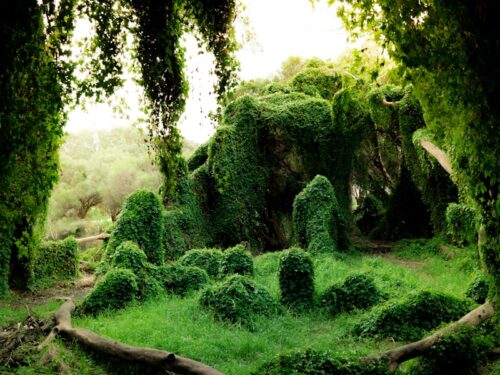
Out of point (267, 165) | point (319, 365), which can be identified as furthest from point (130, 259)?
point (267, 165)

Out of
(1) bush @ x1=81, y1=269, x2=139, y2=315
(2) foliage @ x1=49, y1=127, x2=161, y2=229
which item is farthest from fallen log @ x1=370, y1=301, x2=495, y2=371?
(2) foliage @ x1=49, y1=127, x2=161, y2=229

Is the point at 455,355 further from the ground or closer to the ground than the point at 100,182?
closer to the ground

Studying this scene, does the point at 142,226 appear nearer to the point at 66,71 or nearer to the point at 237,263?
the point at 237,263

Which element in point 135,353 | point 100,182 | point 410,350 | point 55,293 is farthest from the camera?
point 100,182

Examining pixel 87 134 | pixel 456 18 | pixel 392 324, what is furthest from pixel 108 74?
pixel 87 134

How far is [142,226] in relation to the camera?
14.0m

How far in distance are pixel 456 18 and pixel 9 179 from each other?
4051 millimetres

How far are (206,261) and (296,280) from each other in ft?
14.1

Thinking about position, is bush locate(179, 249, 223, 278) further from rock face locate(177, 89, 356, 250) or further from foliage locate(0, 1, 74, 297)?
foliage locate(0, 1, 74, 297)

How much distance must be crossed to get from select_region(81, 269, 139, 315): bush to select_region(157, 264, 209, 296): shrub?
123cm

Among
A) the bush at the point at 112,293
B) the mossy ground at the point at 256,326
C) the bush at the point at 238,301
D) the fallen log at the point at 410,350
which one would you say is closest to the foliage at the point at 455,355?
the fallen log at the point at 410,350

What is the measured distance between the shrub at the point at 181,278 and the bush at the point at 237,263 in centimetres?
62

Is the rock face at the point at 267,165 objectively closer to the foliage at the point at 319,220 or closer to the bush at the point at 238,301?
the foliage at the point at 319,220

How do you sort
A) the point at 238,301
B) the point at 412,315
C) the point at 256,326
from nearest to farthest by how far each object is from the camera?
1. the point at 412,315
2. the point at 256,326
3. the point at 238,301
